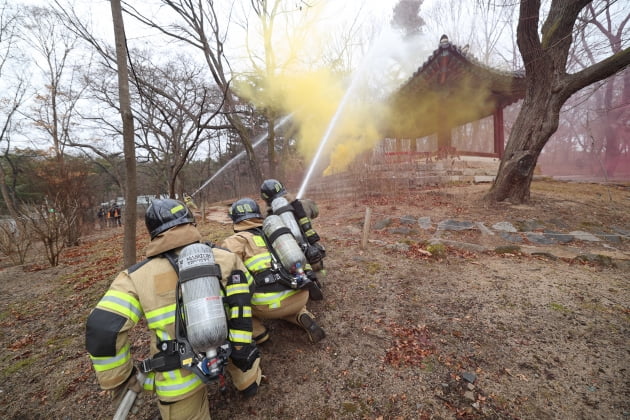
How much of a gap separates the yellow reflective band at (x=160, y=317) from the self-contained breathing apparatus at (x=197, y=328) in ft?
0.16

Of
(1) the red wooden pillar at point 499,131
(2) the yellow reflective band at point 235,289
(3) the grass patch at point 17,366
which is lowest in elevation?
(3) the grass patch at point 17,366

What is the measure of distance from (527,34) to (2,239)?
52.0 ft

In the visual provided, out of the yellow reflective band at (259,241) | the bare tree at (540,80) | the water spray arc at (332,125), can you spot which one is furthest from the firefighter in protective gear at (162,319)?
the water spray arc at (332,125)

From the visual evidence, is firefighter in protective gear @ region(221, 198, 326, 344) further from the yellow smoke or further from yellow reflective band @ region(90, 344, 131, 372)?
the yellow smoke

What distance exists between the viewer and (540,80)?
5980 millimetres

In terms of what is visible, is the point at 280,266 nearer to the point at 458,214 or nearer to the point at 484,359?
the point at 484,359

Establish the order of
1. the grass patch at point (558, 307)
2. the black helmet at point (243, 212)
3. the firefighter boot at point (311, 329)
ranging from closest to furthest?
the firefighter boot at point (311, 329), the black helmet at point (243, 212), the grass patch at point (558, 307)

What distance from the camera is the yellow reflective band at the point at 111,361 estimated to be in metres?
1.46

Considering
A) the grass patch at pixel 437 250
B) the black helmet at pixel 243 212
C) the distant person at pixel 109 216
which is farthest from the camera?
the distant person at pixel 109 216

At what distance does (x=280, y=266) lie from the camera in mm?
2510

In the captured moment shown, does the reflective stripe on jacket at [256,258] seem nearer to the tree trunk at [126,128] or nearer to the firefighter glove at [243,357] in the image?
the firefighter glove at [243,357]

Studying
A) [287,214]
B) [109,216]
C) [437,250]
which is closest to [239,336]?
[287,214]

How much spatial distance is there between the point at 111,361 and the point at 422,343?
267 centimetres

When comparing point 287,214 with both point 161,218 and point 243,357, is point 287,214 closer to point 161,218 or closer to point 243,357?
point 161,218
